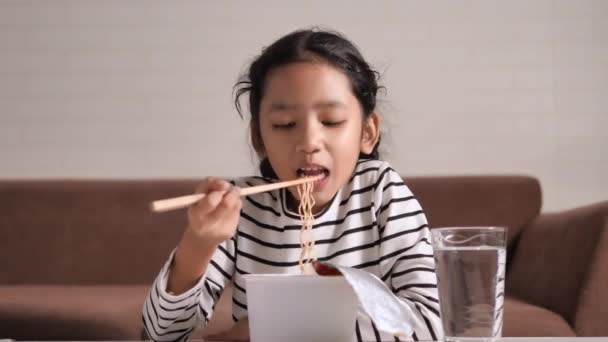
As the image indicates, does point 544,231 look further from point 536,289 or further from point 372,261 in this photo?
point 372,261

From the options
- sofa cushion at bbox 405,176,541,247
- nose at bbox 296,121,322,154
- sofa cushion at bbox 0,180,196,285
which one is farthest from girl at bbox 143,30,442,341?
sofa cushion at bbox 0,180,196,285

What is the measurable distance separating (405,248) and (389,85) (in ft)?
6.12

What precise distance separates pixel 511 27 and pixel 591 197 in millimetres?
711

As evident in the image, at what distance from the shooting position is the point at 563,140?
325 cm

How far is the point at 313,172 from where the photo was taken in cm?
140

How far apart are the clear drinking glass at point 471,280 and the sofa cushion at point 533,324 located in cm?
116

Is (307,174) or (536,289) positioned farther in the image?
(536,289)

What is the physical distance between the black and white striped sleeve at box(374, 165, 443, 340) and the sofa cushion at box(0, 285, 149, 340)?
986mm

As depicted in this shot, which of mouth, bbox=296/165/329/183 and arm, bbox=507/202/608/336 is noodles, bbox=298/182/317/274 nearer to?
mouth, bbox=296/165/329/183

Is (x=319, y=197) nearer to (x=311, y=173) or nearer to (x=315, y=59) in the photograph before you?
(x=311, y=173)

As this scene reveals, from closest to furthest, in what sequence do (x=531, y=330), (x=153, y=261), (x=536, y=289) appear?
(x=531, y=330) < (x=536, y=289) < (x=153, y=261)

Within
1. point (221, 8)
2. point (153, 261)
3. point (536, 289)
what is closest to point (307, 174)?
point (536, 289)

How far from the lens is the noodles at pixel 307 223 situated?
55.2 inches

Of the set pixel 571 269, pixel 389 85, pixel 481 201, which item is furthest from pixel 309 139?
pixel 389 85
